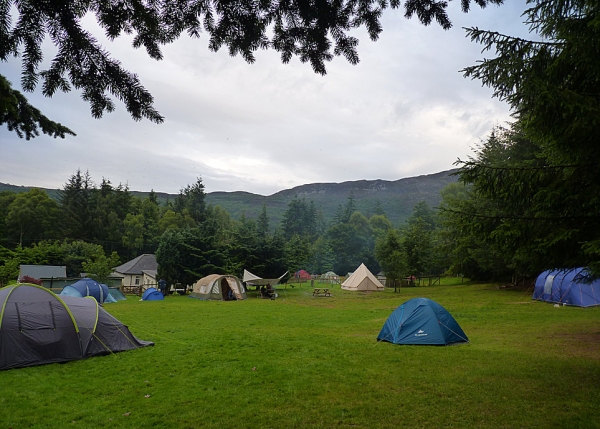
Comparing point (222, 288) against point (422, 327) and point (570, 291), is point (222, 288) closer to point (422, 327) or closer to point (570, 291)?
point (422, 327)

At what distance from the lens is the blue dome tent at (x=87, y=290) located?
73.6 feet

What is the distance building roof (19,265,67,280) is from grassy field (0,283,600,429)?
99.5 feet

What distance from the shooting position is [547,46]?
570 cm

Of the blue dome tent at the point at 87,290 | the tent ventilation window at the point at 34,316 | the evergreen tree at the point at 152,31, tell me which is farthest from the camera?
the blue dome tent at the point at 87,290

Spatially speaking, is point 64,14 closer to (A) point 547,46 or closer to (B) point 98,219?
(A) point 547,46

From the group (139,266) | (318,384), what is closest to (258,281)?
(139,266)

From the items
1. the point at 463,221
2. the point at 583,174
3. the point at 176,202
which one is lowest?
the point at 463,221

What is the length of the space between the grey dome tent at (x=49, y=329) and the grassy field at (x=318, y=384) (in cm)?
41

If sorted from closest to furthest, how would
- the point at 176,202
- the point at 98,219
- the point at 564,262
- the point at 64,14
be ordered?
the point at 64,14 → the point at 564,262 → the point at 98,219 → the point at 176,202

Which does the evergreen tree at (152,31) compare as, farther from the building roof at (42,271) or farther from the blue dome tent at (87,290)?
the building roof at (42,271)

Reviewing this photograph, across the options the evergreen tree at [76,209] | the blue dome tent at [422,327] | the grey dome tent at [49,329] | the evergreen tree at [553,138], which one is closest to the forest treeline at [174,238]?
the evergreen tree at [76,209]

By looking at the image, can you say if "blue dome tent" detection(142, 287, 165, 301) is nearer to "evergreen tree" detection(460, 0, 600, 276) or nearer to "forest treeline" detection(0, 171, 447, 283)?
"forest treeline" detection(0, 171, 447, 283)

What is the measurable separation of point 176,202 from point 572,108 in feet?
253

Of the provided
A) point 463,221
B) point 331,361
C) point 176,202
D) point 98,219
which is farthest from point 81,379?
point 176,202
